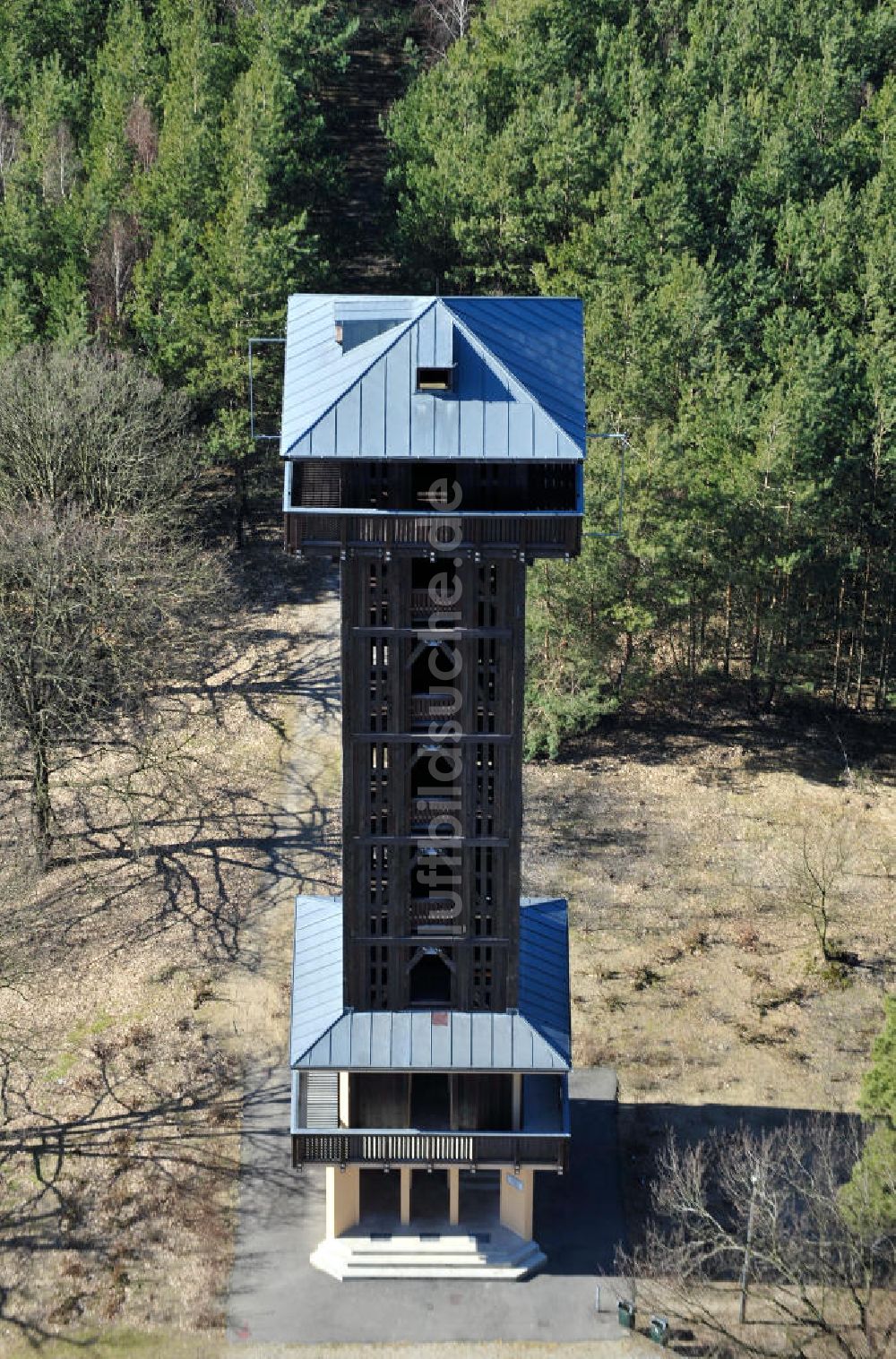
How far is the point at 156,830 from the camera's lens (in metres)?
67.8

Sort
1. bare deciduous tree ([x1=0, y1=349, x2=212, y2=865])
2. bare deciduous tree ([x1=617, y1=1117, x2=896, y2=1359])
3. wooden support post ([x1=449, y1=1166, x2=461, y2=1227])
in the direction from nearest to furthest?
bare deciduous tree ([x1=617, y1=1117, x2=896, y2=1359]) → wooden support post ([x1=449, y1=1166, x2=461, y2=1227]) → bare deciduous tree ([x1=0, y1=349, x2=212, y2=865])

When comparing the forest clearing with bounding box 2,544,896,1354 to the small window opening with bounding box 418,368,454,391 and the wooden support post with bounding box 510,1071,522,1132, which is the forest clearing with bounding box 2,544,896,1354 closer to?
the wooden support post with bounding box 510,1071,522,1132

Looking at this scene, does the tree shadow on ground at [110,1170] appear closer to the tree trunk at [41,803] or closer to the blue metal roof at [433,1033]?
the blue metal roof at [433,1033]

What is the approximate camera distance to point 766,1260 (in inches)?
1748

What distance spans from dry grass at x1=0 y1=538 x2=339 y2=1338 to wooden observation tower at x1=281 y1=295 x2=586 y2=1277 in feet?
17.8

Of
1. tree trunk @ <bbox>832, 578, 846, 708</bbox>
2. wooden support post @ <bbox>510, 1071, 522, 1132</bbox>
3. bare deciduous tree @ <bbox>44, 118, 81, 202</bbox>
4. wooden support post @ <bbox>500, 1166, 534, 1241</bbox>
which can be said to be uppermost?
bare deciduous tree @ <bbox>44, 118, 81, 202</bbox>

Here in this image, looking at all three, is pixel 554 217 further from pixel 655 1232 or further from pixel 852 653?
pixel 655 1232

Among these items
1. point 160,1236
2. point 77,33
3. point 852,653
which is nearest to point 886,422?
point 852,653

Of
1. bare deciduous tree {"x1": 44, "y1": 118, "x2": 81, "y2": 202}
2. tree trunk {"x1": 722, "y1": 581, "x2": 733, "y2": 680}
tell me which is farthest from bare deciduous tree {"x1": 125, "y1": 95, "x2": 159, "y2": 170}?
tree trunk {"x1": 722, "y1": 581, "x2": 733, "y2": 680}

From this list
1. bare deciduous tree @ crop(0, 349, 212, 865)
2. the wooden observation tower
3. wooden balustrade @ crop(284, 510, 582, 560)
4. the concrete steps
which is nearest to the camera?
the wooden observation tower

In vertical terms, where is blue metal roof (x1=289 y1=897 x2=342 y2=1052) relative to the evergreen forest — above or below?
below

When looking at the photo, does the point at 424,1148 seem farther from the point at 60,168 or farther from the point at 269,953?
the point at 60,168

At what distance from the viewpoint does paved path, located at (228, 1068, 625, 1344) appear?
46031mm

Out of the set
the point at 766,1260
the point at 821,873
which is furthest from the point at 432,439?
the point at 821,873
